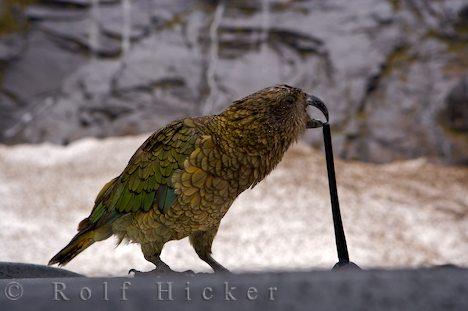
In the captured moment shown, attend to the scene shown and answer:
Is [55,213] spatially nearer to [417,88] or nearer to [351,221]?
[351,221]

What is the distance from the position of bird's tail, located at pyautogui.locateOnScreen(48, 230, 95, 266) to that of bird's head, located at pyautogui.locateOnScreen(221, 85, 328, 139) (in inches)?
19.8

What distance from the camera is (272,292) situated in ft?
2.07

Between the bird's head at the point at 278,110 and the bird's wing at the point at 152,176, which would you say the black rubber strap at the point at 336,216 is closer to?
the bird's head at the point at 278,110

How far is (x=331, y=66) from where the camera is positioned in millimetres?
6414

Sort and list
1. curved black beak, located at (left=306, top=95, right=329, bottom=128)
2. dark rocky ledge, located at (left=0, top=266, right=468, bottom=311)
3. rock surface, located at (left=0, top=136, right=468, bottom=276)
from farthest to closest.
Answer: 1. rock surface, located at (left=0, top=136, right=468, bottom=276)
2. curved black beak, located at (left=306, top=95, right=329, bottom=128)
3. dark rocky ledge, located at (left=0, top=266, right=468, bottom=311)

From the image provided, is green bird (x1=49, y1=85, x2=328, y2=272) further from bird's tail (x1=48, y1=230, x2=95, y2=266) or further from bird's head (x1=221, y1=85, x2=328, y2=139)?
bird's tail (x1=48, y1=230, x2=95, y2=266)

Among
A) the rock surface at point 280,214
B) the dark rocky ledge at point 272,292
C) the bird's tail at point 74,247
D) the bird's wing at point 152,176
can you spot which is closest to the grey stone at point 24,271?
the bird's tail at point 74,247

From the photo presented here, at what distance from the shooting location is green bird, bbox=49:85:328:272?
4.55 feet

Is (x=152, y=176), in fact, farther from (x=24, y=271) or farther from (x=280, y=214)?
(x=280, y=214)

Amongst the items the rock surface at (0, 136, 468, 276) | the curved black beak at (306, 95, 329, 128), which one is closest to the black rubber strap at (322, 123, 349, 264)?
the curved black beak at (306, 95, 329, 128)

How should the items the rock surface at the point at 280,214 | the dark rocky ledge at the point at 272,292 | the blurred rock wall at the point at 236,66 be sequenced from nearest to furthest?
the dark rocky ledge at the point at 272,292 → the rock surface at the point at 280,214 → the blurred rock wall at the point at 236,66

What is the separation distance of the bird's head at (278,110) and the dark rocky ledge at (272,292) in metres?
0.76

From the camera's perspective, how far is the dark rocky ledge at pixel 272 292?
0.61m

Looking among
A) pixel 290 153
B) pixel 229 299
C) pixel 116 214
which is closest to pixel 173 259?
pixel 290 153
